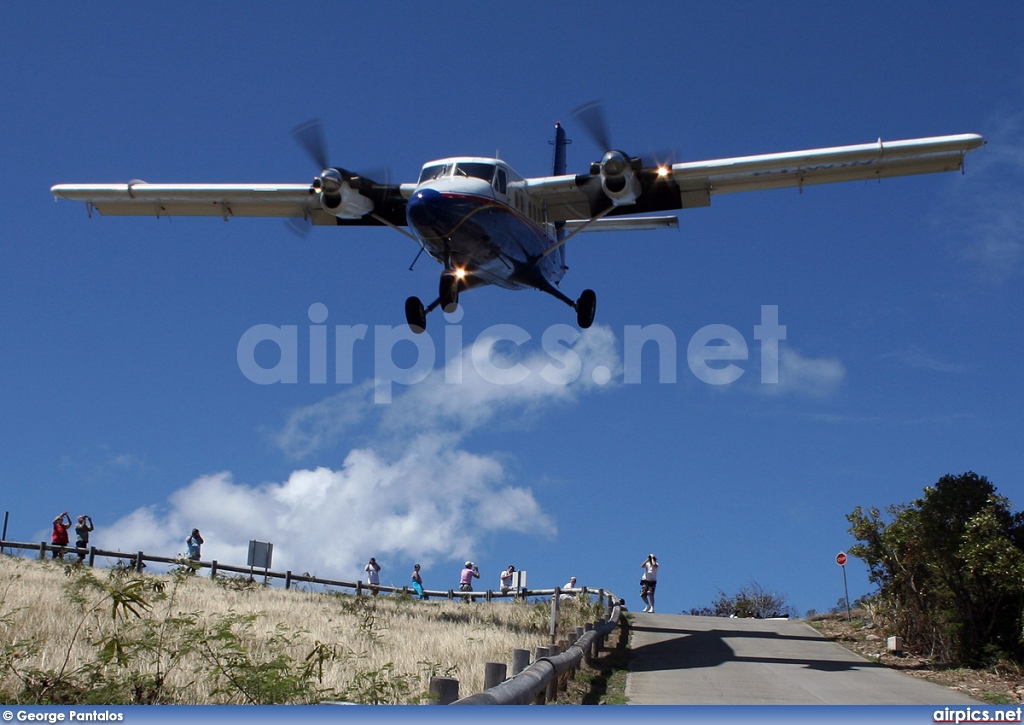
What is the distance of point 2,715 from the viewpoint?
202 inches

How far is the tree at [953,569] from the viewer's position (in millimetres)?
14641

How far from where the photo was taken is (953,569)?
619 inches

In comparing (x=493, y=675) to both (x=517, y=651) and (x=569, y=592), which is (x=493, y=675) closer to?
(x=517, y=651)

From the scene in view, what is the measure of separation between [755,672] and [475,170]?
11.0m

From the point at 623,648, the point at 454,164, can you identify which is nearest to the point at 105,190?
the point at 454,164

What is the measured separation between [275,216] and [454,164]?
8129 mm

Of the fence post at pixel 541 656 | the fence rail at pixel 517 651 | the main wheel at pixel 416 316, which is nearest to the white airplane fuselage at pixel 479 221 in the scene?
the main wheel at pixel 416 316

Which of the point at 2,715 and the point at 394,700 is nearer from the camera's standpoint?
the point at 2,715

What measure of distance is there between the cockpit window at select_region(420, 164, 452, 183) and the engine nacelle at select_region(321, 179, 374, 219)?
119 inches

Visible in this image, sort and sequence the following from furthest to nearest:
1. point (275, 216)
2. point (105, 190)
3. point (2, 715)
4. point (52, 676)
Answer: point (275, 216), point (105, 190), point (52, 676), point (2, 715)

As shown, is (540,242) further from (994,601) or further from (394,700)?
(394,700)

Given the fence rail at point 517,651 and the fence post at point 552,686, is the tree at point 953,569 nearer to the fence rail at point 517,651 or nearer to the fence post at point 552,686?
the fence rail at point 517,651

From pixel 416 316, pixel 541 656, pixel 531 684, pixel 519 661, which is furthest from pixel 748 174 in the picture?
pixel 531 684

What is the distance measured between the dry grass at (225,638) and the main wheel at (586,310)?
7.38m
